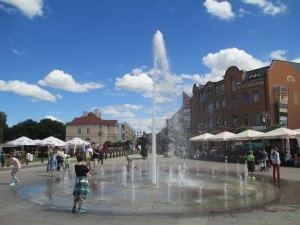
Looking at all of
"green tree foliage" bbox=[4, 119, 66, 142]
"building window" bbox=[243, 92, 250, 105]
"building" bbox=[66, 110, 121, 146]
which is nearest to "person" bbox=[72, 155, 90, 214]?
"building window" bbox=[243, 92, 250, 105]

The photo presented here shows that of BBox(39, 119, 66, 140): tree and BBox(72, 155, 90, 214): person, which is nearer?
BBox(72, 155, 90, 214): person

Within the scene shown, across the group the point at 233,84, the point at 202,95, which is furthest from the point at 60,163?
the point at 202,95

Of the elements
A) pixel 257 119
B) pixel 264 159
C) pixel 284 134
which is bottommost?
pixel 264 159

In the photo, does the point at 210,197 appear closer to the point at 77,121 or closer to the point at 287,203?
the point at 287,203

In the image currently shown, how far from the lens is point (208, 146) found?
262 feet

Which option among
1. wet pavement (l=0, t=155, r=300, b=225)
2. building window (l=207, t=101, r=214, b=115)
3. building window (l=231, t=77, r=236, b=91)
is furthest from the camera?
building window (l=207, t=101, r=214, b=115)

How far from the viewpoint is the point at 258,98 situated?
6197cm

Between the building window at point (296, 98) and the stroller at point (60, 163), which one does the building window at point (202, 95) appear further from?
the stroller at point (60, 163)

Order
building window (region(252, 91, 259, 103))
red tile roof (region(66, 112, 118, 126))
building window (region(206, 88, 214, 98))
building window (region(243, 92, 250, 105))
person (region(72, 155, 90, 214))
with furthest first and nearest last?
1. red tile roof (region(66, 112, 118, 126))
2. building window (region(206, 88, 214, 98))
3. building window (region(243, 92, 250, 105))
4. building window (region(252, 91, 259, 103))
5. person (region(72, 155, 90, 214))

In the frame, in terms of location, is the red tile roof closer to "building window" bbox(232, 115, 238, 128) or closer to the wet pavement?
"building window" bbox(232, 115, 238, 128)

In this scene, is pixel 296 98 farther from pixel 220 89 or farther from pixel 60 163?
pixel 60 163

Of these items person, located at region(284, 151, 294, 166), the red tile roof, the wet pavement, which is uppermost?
the red tile roof

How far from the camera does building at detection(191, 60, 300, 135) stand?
196ft

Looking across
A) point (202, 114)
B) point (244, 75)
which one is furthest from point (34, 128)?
point (244, 75)
